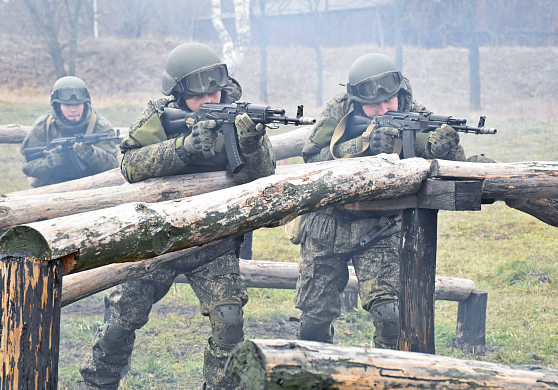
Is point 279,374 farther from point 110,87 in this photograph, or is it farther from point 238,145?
point 110,87

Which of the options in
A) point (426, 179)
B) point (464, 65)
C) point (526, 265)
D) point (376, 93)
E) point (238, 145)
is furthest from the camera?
point (464, 65)

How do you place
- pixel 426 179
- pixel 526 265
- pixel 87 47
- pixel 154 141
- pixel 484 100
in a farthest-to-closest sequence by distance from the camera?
pixel 87 47 → pixel 484 100 → pixel 526 265 → pixel 154 141 → pixel 426 179

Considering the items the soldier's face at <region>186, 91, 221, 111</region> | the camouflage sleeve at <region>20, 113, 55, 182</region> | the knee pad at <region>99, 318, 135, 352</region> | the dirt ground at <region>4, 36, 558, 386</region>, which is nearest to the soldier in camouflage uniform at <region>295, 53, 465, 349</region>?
the soldier's face at <region>186, 91, 221, 111</region>

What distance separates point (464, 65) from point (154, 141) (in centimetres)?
2349

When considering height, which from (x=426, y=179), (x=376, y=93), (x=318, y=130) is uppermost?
(x=376, y=93)

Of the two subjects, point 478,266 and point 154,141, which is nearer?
point 154,141

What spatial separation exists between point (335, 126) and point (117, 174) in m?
2.45

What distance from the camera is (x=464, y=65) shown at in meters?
25.5

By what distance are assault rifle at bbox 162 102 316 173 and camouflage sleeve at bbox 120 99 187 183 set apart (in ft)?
0.33

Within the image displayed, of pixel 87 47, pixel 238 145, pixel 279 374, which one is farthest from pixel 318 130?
pixel 87 47

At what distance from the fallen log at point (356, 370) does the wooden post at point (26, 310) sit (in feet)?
2.34

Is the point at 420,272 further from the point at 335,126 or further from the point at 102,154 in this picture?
the point at 102,154

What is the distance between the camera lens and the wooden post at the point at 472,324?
621 cm

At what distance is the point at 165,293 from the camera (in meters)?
4.69
